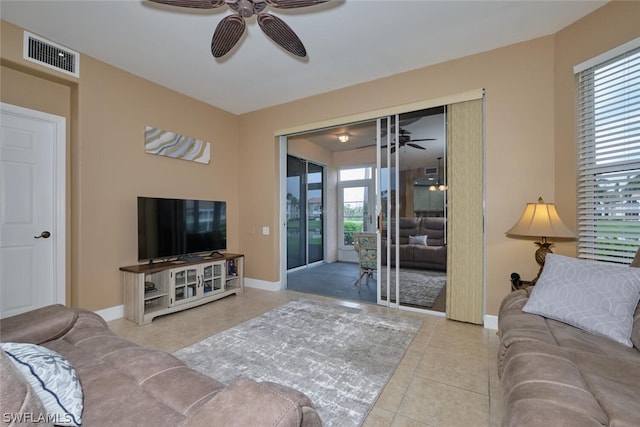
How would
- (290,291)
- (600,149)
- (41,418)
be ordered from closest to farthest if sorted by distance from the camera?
(41,418)
(600,149)
(290,291)

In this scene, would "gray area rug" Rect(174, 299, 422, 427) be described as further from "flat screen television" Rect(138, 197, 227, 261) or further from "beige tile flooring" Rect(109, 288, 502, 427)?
"flat screen television" Rect(138, 197, 227, 261)

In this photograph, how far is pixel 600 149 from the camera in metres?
2.27

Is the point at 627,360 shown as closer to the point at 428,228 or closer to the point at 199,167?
the point at 428,228

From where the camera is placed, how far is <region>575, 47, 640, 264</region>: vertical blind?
6.69 feet

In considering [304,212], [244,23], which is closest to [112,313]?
[244,23]

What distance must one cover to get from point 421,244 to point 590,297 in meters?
2.21

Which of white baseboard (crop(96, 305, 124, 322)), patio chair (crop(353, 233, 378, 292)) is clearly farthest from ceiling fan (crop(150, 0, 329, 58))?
white baseboard (crop(96, 305, 124, 322))

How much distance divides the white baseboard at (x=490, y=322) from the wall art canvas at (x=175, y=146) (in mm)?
4119

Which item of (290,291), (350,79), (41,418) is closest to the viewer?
(41,418)

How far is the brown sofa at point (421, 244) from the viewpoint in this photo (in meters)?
3.39

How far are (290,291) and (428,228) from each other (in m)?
2.21

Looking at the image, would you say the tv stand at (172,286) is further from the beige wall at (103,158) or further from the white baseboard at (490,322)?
the white baseboard at (490,322)

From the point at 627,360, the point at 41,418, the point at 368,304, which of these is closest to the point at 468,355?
the point at 627,360

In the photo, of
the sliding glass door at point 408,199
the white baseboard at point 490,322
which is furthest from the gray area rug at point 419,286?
the white baseboard at point 490,322
